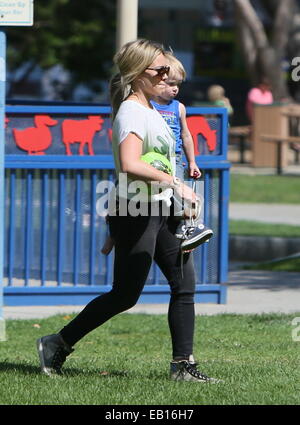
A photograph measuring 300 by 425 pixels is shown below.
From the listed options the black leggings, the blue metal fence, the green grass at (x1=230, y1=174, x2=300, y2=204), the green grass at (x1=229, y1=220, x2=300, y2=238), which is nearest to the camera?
the black leggings

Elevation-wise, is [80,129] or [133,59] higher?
[133,59]

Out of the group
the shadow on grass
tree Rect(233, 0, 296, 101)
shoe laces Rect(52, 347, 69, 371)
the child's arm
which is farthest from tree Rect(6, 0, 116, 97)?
shoe laces Rect(52, 347, 69, 371)

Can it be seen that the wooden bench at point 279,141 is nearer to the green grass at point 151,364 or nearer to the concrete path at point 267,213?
the concrete path at point 267,213

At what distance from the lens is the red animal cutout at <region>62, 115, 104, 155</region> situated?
27.3 feet

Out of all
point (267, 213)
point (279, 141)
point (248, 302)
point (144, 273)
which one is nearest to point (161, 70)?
point (144, 273)

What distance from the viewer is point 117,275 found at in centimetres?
571

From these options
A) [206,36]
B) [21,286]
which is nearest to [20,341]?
[21,286]

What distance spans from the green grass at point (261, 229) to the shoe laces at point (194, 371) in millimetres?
6971

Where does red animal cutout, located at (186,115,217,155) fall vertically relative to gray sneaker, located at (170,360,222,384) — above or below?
above

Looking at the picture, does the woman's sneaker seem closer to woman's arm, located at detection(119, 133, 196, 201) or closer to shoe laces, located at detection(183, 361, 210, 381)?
woman's arm, located at detection(119, 133, 196, 201)

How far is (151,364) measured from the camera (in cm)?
648

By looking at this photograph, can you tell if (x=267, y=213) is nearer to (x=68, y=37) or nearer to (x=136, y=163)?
(x=136, y=163)

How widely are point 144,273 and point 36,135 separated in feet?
9.47

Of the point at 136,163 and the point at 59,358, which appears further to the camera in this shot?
the point at 59,358
